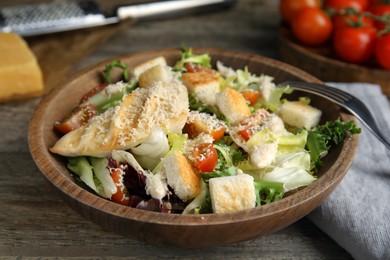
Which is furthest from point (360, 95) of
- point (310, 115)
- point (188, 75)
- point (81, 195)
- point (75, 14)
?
point (75, 14)

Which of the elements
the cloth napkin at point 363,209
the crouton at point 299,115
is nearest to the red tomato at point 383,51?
the cloth napkin at point 363,209

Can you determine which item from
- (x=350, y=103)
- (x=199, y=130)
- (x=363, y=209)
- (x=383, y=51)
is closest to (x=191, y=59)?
(x=199, y=130)

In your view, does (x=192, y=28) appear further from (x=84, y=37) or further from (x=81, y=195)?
(x=81, y=195)

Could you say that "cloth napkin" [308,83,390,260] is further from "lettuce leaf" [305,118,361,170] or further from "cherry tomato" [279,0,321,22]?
"cherry tomato" [279,0,321,22]

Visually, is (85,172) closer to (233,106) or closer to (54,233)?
(54,233)

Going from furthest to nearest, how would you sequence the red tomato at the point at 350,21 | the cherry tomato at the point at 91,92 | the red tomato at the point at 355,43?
the red tomato at the point at 350,21, the red tomato at the point at 355,43, the cherry tomato at the point at 91,92

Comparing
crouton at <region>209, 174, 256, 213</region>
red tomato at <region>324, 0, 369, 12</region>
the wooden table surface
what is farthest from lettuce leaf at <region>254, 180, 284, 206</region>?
red tomato at <region>324, 0, 369, 12</region>

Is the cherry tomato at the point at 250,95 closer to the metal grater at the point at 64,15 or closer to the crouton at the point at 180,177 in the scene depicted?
the crouton at the point at 180,177
